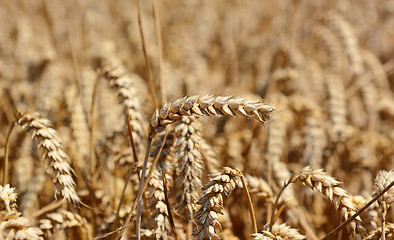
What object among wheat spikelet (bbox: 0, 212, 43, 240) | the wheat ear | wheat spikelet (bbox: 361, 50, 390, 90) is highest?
wheat spikelet (bbox: 361, 50, 390, 90)

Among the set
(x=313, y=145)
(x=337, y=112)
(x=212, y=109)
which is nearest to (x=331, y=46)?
(x=337, y=112)

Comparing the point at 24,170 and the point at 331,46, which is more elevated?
the point at 331,46

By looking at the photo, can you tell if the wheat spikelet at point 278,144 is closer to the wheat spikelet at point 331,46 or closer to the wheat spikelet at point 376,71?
the wheat spikelet at point 331,46

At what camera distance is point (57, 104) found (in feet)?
7.47

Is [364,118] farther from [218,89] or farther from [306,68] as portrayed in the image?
[218,89]

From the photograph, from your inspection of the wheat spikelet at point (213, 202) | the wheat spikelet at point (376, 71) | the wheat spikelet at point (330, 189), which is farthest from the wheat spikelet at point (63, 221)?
the wheat spikelet at point (376, 71)

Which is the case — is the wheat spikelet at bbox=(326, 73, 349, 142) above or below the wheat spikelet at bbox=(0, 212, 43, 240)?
above

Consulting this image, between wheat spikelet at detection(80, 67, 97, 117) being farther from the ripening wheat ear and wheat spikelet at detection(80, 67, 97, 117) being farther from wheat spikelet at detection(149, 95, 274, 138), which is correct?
wheat spikelet at detection(149, 95, 274, 138)

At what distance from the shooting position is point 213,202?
1071mm

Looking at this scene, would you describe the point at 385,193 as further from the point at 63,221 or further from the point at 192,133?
the point at 63,221

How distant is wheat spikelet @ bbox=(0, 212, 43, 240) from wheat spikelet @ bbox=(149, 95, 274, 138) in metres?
0.40

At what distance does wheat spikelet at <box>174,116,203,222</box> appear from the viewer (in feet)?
4.12

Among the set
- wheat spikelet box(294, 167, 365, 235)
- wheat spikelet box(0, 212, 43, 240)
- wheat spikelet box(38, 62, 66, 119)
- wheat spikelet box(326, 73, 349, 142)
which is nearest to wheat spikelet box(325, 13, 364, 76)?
wheat spikelet box(326, 73, 349, 142)

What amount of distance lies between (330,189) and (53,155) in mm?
897
